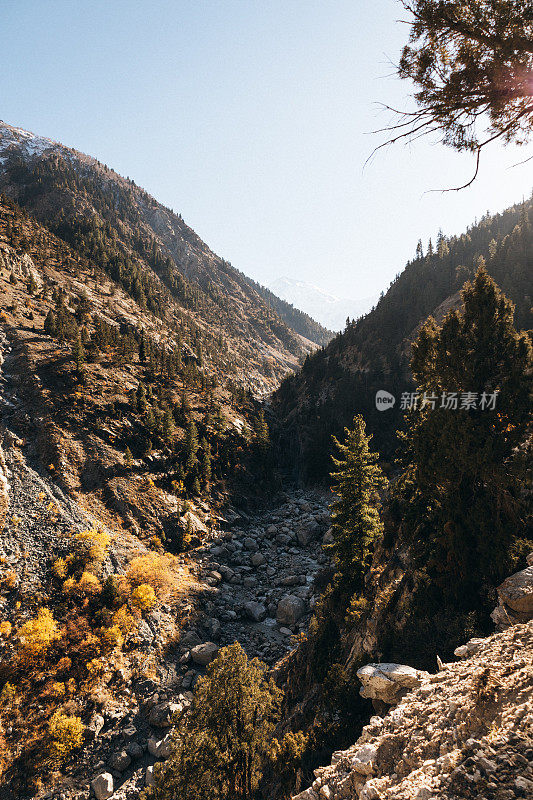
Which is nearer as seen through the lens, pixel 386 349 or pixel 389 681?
pixel 389 681

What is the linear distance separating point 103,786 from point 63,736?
114 inches

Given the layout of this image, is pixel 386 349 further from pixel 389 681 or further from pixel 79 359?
pixel 389 681

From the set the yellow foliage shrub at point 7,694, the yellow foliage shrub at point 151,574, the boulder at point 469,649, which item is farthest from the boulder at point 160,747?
the boulder at point 469,649

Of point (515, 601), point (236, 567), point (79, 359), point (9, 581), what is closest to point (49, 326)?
point (79, 359)

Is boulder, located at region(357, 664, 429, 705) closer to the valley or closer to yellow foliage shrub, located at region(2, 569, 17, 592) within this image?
the valley

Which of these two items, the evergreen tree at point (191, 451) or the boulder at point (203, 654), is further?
the evergreen tree at point (191, 451)

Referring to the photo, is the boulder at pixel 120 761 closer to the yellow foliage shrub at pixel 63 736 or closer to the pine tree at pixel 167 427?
the yellow foliage shrub at pixel 63 736

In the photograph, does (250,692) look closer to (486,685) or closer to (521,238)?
(486,685)

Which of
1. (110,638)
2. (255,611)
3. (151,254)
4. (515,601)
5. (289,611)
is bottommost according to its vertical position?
(110,638)

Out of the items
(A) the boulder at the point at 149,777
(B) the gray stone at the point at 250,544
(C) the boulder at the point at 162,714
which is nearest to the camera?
(A) the boulder at the point at 149,777

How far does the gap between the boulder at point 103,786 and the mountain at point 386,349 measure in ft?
157

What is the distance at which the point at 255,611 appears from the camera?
83.1 feet

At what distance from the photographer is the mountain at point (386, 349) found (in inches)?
2411

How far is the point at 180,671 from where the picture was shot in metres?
20.2
